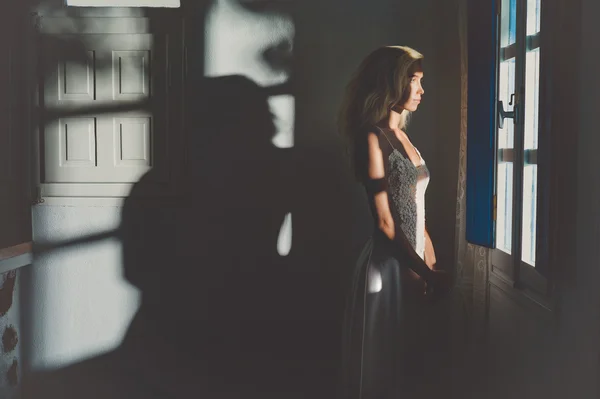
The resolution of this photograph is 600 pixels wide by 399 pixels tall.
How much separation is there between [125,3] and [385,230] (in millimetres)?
2018

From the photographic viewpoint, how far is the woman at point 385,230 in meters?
3.18

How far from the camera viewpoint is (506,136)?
3.20 metres

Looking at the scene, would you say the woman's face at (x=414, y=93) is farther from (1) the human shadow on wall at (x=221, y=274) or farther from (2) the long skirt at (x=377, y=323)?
(1) the human shadow on wall at (x=221, y=274)

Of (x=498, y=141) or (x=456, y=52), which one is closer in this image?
(x=498, y=141)

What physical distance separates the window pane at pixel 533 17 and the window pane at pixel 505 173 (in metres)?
0.29

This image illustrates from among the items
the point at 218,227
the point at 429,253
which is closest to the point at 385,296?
the point at 429,253

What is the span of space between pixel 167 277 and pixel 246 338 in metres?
0.58

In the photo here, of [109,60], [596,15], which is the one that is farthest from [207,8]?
[596,15]

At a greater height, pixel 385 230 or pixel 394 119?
pixel 394 119

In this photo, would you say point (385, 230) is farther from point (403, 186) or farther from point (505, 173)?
point (505, 173)

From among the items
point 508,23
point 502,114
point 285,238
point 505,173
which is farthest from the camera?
point 285,238

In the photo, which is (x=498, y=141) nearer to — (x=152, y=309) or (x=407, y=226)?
(x=407, y=226)

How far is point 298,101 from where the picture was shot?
3727 mm

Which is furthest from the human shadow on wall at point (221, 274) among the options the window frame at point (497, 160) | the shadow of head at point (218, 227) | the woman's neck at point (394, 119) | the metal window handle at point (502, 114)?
the metal window handle at point (502, 114)
